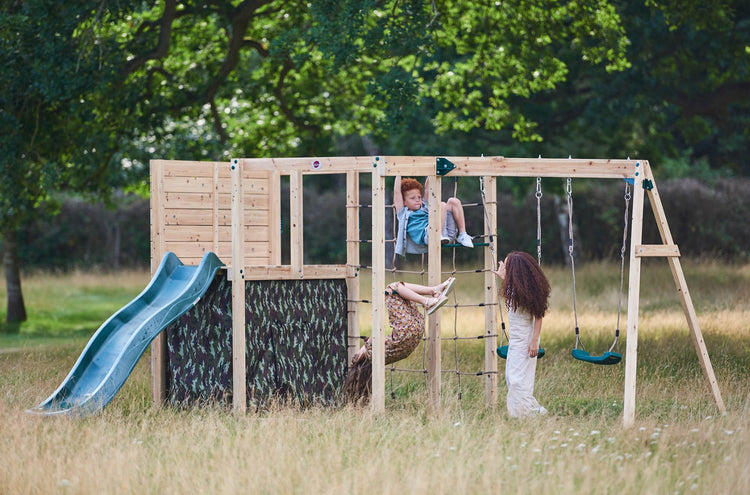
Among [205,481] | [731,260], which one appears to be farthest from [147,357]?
[731,260]

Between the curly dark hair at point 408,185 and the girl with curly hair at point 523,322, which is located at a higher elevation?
the curly dark hair at point 408,185

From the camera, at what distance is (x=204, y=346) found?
30.1 ft

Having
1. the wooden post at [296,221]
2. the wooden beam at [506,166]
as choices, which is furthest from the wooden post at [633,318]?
the wooden post at [296,221]

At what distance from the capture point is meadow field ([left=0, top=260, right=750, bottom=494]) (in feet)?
20.1

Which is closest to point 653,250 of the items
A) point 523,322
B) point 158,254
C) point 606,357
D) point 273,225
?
point 606,357

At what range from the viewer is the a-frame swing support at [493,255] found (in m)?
8.25

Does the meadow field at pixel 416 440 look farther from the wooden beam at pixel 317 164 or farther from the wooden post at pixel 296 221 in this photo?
the wooden beam at pixel 317 164

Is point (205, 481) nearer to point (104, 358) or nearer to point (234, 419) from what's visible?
point (234, 419)

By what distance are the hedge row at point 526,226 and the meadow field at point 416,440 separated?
14749 millimetres

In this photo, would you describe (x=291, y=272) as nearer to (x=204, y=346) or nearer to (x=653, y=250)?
(x=204, y=346)

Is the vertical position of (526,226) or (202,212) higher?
(526,226)

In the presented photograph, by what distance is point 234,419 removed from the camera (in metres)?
8.36

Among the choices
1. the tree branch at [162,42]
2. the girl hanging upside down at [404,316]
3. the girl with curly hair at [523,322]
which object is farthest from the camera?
the tree branch at [162,42]

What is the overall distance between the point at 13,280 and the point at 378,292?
40.0 feet
